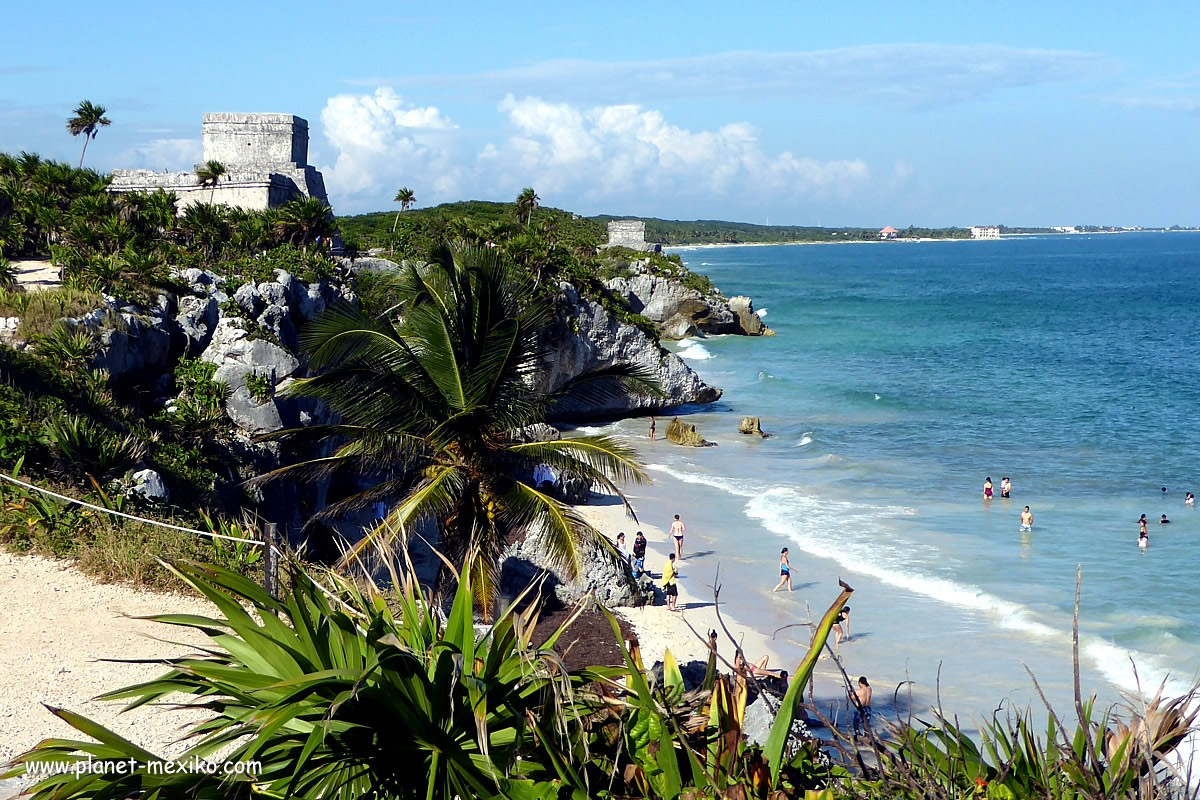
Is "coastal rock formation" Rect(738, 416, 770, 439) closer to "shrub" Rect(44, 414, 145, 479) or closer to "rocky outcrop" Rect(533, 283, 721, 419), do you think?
"rocky outcrop" Rect(533, 283, 721, 419)

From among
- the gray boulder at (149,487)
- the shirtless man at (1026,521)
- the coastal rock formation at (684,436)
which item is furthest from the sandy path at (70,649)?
the coastal rock formation at (684,436)

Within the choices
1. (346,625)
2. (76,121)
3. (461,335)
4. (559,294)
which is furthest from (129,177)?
(346,625)

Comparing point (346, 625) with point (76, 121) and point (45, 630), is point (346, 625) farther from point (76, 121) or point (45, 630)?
point (76, 121)

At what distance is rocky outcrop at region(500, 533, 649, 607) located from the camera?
14.6 metres

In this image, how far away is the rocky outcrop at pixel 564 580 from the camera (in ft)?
47.9

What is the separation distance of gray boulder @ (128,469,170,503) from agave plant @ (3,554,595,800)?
284 inches

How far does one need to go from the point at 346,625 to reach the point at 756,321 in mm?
59163

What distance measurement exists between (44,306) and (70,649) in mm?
9843

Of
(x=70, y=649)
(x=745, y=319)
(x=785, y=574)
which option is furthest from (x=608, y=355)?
(x=745, y=319)

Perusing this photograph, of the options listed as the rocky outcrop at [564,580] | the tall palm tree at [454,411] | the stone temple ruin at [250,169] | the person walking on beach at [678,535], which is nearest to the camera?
the tall palm tree at [454,411]

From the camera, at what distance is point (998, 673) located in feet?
44.4

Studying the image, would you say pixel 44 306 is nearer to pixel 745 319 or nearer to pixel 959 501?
pixel 959 501

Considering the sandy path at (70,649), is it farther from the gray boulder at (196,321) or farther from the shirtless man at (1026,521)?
the shirtless man at (1026,521)

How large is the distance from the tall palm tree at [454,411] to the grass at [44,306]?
7194mm
